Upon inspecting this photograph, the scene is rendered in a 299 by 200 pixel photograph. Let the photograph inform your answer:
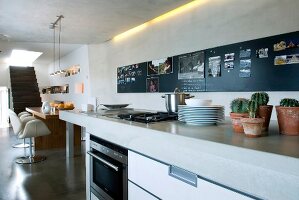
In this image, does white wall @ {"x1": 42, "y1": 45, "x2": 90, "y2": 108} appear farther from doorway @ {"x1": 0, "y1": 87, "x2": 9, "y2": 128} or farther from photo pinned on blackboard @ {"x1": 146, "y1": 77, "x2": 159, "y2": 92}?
doorway @ {"x1": 0, "y1": 87, "x2": 9, "y2": 128}

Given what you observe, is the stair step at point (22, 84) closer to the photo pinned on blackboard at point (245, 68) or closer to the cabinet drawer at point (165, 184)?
the photo pinned on blackboard at point (245, 68)

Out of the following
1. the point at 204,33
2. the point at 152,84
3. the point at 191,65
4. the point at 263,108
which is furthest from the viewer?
the point at 152,84

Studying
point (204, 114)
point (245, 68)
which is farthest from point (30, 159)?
point (204, 114)

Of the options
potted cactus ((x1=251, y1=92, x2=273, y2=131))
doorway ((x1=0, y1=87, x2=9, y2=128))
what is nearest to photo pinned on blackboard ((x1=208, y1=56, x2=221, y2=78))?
potted cactus ((x1=251, y1=92, x2=273, y2=131))

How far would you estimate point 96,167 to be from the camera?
7.01 ft

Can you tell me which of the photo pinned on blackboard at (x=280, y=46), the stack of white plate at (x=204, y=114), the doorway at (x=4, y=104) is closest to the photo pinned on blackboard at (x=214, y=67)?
the photo pinned on blackboard at (x=280, y=46)

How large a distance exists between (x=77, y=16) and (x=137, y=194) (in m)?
3.44

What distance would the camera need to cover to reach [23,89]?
10.1m

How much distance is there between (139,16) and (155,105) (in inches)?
60.7

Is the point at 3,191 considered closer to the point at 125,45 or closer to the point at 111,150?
the point at 111,150

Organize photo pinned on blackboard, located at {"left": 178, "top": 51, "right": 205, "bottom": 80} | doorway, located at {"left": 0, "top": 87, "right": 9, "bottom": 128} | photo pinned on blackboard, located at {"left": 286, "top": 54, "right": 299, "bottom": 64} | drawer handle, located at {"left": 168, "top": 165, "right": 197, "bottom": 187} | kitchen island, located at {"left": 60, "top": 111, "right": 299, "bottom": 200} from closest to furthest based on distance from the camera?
kitchen island, located at {"left": 60, "top": 111, "right": 299, "bottom": 200}, drawer handle, located at {"left": 168, "top": 165, "right": 197, "bottom": 187}, photo pinned on blackboard, located at {"left": 286, "top": 54, "right": 299, "bottom": 64}, photo pinned on blackboard, located at {"left": 178, "top": 51, "right": 205, "bottom": 80}, doorway, located at {"left": 0, "top": 87, "right": 9, "bottom": 128}

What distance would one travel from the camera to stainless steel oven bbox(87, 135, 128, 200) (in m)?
1.64

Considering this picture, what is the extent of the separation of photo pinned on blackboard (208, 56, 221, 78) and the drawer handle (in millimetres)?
2305

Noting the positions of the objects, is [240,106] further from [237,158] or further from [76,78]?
[76,78]
